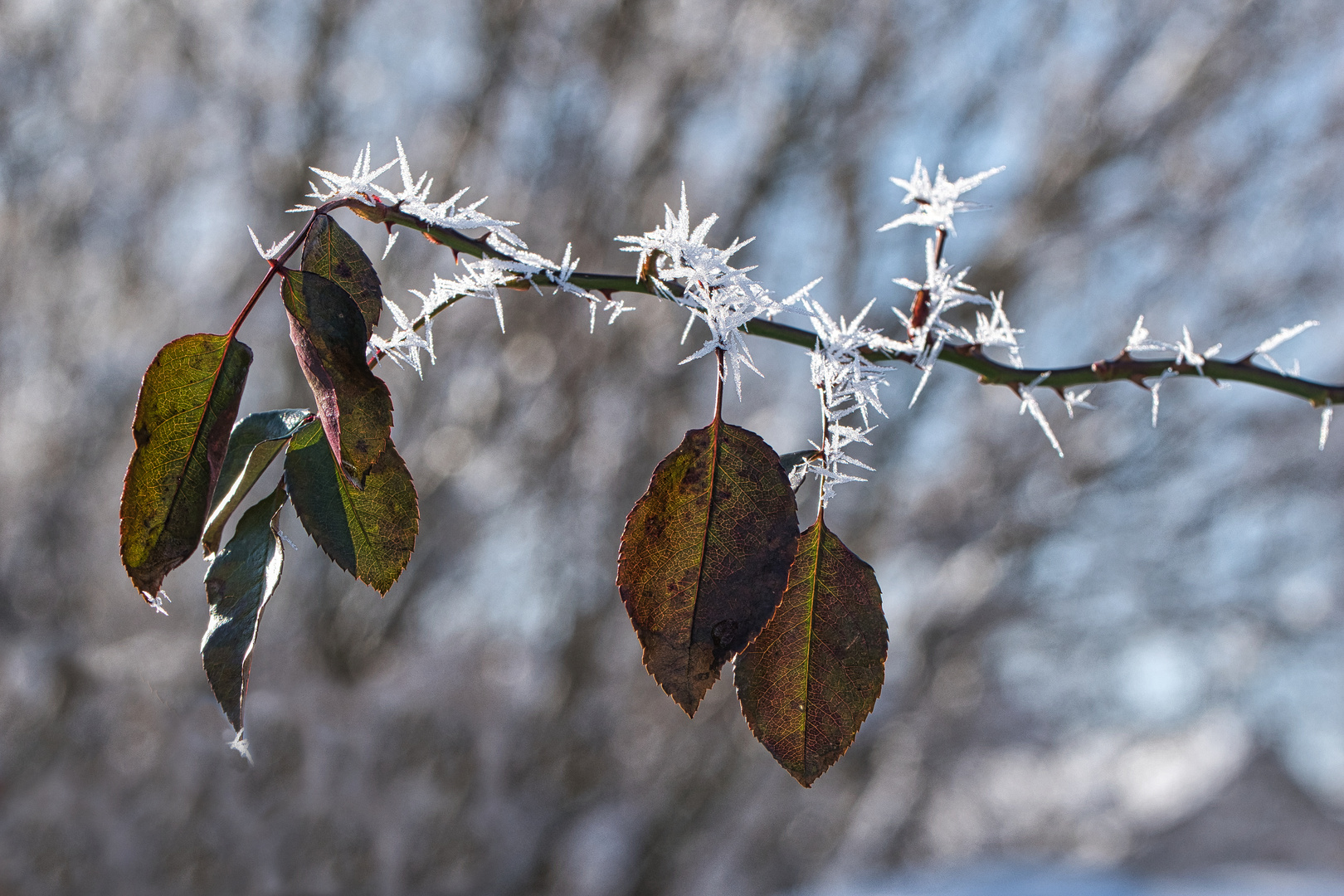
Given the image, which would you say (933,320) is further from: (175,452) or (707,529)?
(175,452)

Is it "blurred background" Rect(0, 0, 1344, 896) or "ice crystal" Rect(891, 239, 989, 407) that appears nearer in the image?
"ice crystal" Rect(891, 239, 989, 407)

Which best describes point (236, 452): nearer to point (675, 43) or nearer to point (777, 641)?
point (777, 641)

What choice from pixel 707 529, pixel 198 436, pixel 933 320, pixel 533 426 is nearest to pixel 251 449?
pixel 198 436

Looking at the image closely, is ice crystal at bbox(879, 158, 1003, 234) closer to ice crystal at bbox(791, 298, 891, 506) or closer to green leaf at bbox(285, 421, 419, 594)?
ice crystal at bbox(791, 298, 891, 506)

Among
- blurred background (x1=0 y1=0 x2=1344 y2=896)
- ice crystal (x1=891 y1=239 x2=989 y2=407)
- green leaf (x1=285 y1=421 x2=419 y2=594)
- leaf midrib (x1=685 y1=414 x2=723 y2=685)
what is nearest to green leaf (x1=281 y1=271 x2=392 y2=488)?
green leaf (x1=285 y1=421 x2=419 y2=594)

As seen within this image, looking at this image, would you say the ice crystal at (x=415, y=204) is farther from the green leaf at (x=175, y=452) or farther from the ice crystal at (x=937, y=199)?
the ice crystal at (x=937, y=199)

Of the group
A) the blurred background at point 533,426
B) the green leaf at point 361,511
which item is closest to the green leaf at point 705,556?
the green leaf at point 361,511
